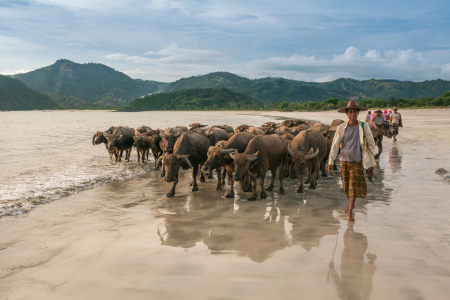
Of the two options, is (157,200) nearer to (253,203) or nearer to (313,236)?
(253,203)

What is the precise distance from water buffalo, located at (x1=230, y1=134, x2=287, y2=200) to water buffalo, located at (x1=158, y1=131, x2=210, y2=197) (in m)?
1.54

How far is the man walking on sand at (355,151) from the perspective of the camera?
20.5 feet

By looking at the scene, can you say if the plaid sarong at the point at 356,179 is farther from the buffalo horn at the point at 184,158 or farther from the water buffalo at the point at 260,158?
the buffalo horn at the point at 184,158

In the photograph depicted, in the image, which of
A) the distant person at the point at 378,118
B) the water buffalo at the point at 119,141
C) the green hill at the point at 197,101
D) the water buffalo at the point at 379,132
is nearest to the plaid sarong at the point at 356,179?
the water buffalo at the point at 379,132

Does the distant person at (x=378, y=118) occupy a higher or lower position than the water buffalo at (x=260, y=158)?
higher

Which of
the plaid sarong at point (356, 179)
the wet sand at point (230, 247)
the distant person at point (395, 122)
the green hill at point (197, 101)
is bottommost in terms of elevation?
the wet sand at point (230, 247)

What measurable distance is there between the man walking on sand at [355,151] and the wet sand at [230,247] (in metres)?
0.69

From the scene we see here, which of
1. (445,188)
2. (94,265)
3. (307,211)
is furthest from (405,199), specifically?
(94,265)

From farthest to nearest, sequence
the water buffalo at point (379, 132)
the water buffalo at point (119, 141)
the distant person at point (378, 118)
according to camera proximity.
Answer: the distant person at point (378, 118) < the water buffalo at point (379, 132) < the water buffalo at point (119, 141)

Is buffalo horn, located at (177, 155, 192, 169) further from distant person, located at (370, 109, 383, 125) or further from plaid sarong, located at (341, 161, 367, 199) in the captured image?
distant person, located at (370, 109, 383, 125)

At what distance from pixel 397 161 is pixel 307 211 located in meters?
8.25

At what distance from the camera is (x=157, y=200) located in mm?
8602

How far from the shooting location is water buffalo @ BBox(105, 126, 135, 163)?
49.2 ft

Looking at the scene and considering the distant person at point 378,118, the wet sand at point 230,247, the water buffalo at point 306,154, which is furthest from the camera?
the distant person at point 378,118
